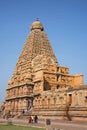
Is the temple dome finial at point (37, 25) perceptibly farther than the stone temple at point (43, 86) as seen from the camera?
Yes

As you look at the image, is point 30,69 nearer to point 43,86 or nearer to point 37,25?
point 43,86

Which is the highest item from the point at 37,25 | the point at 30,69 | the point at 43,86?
the point at 37,25

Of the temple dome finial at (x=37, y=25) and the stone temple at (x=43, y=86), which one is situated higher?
the temple dome finial at (x=37, y=25)

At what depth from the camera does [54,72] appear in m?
66.1

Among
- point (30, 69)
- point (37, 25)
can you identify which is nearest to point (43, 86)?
point (30, 69)

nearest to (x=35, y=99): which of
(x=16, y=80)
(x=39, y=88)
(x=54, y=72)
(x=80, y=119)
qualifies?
(x=39, y=88)

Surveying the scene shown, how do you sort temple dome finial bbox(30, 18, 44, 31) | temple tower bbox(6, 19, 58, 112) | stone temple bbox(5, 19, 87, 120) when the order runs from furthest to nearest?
1. temple dome finial bbox(30, 18, 44, 31)
2. temple tower bbox(6, 19, 58, 112)
3. stone temple bbox(5, 19, 87, 120)

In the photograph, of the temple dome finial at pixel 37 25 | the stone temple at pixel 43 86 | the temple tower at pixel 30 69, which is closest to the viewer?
the stone temple at pixel 43 86

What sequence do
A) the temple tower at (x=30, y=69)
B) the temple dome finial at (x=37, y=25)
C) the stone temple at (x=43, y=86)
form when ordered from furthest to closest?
the temple dome finial at (x=37, y=25)
the temple tower at (x=30, y=69)
the stone temple at (x=43, y=86)

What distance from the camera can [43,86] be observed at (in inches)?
2427

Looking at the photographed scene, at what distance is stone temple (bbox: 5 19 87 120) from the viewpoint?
44.6m

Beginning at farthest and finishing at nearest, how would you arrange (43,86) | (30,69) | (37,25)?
(37,25)
(30,69)
(43,86)

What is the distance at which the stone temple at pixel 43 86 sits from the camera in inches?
1756

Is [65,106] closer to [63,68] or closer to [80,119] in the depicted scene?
[80,119]
